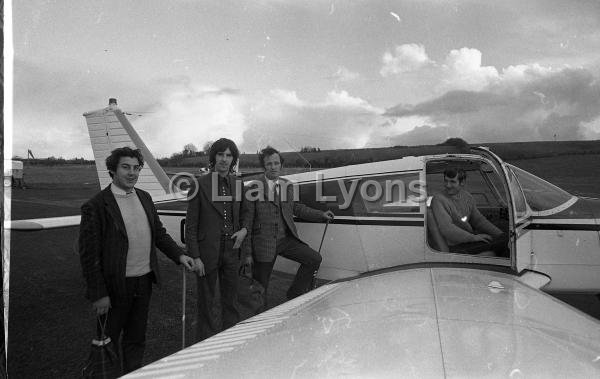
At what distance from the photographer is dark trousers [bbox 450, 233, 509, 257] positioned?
3215 mm

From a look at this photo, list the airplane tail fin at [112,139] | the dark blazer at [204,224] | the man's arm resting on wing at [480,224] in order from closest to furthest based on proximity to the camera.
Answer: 1. the dark blazer at [204,224]
2. the man's arm resting on wing at [480,224]
3. the airplane tail fin at [112,139]

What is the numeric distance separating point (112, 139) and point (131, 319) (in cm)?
508

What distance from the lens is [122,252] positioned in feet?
7.43

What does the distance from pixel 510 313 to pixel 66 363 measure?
3308 mm

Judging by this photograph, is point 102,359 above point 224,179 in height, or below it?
below

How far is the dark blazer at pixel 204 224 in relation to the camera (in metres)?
2.85

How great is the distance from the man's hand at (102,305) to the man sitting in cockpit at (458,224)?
8.06ft

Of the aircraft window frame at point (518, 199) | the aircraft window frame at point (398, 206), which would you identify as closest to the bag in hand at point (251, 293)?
the aircraft window frame at point (398, 206)

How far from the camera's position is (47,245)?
9305mm

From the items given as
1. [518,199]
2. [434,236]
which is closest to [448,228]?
[434,236]

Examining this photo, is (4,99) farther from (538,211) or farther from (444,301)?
(538,211)

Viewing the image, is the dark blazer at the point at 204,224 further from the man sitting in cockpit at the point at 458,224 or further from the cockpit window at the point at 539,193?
the cockpit window at the point at 539,193

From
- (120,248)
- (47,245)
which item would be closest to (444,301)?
(120,248)

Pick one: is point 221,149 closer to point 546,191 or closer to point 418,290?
point 418,290
